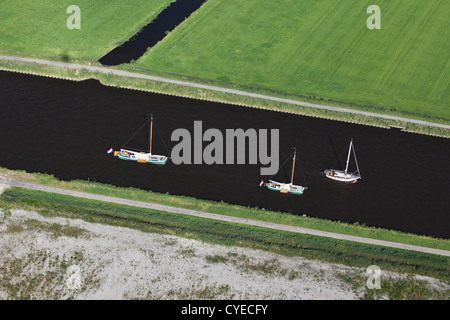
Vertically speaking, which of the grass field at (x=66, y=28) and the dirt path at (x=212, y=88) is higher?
the grass field at (x=66, y=28)

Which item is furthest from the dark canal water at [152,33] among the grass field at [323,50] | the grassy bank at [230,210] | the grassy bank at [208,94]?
the grassy bank at [230,210]

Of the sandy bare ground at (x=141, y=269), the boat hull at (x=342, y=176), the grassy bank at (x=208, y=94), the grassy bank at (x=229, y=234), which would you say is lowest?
the sandy bare ground at (x=141, y=269)

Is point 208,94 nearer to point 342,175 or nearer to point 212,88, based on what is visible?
point 212,88

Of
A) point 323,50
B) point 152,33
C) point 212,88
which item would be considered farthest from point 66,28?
point 323,50

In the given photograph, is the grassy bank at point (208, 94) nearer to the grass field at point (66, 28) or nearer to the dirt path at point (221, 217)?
the grass field at point (66, 28)

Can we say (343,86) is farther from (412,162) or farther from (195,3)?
(195,3)

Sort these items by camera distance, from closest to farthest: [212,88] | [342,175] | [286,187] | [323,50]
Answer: [286,187] < [342,175] < [212,88] < [323,50]

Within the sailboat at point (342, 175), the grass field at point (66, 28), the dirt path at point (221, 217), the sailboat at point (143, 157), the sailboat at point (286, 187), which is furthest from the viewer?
the grass field at point (66, 28)
